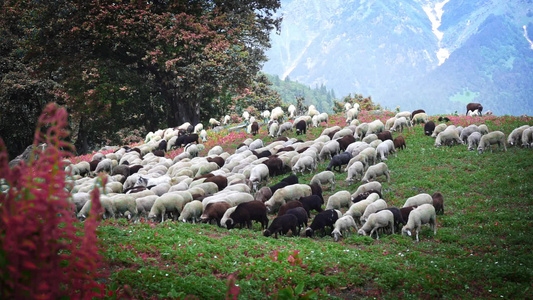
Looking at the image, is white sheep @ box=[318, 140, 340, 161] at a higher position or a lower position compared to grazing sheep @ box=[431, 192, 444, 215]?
higher

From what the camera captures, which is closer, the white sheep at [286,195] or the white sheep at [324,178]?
the white sheep at [286,195]

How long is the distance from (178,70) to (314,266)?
23972mm

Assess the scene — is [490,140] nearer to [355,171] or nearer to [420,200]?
[355,171]

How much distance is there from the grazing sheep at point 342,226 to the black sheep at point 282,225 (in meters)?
1.27

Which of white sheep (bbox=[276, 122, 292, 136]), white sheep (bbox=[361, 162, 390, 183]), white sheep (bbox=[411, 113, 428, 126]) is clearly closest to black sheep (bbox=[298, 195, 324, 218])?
white sheep (bbox=[361, 162, 390, 183])

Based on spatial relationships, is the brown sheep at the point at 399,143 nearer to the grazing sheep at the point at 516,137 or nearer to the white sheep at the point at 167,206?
the grazing sheep at the point at 516,137

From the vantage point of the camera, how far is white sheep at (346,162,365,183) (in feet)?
62.7

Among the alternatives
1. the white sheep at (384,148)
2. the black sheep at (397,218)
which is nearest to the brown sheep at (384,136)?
the white sheep at (384,148)

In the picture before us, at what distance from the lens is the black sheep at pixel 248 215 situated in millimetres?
14477

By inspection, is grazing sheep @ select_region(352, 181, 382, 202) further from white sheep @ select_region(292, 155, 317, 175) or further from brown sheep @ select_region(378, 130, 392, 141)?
brown sheep @ select_region(378, 130, 392, 141)

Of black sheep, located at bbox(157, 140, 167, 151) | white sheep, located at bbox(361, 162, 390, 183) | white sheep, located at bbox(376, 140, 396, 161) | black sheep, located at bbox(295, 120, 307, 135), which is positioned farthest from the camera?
black sheep, located at bbox(157, 140, 167, 151)

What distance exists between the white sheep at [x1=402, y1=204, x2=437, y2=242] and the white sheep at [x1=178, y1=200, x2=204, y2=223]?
6.88 metres

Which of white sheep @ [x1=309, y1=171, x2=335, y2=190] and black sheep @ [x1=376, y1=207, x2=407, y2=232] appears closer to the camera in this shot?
black sheep @ [x1=376, y1=207, x2=407, y2=232]

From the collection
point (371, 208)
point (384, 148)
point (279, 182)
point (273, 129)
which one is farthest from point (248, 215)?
point (273, 129)
